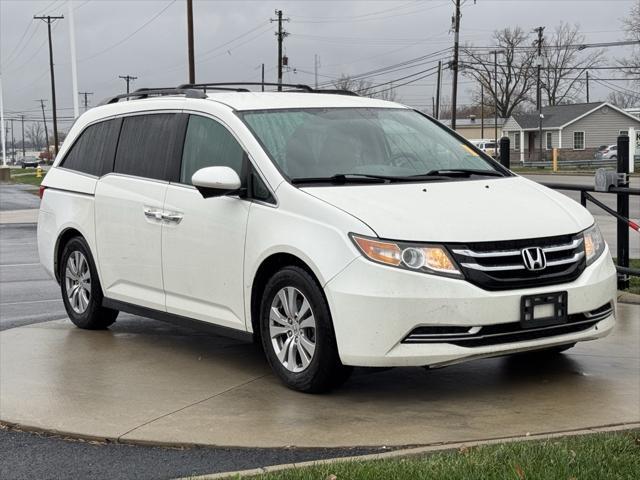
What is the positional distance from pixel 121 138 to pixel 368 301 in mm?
3355

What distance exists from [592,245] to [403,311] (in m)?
1.44

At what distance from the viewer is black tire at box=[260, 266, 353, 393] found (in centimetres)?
604

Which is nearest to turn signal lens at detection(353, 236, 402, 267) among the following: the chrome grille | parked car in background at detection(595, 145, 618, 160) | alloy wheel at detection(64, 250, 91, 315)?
the chrome grille

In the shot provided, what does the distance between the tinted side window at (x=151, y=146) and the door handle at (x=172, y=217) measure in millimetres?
313

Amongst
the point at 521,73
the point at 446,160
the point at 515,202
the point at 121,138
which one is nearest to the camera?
the point at 515,202

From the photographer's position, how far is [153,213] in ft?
24.6

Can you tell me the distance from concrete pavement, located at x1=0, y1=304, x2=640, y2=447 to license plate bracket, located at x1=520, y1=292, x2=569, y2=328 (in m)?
0.49

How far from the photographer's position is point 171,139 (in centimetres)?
768

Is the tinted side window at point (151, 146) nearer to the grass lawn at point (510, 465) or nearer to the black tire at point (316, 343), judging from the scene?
the black tire at point (316, 343)

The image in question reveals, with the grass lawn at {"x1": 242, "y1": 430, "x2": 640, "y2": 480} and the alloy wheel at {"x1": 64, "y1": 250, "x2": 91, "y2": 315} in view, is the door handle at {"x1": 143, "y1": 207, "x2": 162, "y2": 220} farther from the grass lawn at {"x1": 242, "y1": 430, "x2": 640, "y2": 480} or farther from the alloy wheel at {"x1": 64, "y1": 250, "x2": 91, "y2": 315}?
the grass lawn at {"x1": 242, "y1": 430, "x2": 640, "y2": 480}

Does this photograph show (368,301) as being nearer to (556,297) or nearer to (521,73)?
(556,297)

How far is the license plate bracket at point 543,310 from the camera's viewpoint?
19.4ft

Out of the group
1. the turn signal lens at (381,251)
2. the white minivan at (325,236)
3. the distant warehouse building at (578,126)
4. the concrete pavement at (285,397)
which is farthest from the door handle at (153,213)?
the distant warehouse building at (578,126)

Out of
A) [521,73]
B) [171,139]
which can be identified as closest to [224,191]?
[171,139]
